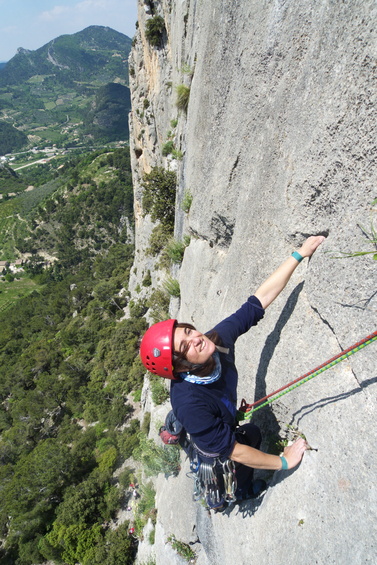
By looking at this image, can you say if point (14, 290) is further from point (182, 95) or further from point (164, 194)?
point (182, 95)

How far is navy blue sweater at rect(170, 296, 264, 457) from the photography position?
2871 millimetres

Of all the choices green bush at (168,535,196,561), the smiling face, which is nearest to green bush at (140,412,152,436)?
green bush at (168,535,196,561)

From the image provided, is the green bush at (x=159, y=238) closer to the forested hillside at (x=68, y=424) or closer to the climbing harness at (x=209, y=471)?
the climbing harness at (x=209, y=471)

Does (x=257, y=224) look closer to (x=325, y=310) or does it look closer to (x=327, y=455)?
(x=325, y=310)

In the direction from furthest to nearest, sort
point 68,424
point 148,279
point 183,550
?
point 68,424 → point 148,279 → point 183,550

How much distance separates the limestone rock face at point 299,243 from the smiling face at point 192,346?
1258 mm

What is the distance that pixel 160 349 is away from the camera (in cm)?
296

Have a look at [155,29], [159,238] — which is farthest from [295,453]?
[155,29]

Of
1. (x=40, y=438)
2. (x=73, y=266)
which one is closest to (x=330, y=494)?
(x=40, y=438)

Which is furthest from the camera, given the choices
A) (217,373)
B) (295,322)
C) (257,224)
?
(257,224)

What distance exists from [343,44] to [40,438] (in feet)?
149

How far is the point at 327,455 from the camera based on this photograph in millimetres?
2984

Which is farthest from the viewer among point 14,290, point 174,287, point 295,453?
point 14,290

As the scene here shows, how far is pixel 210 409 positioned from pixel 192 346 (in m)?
0.62
